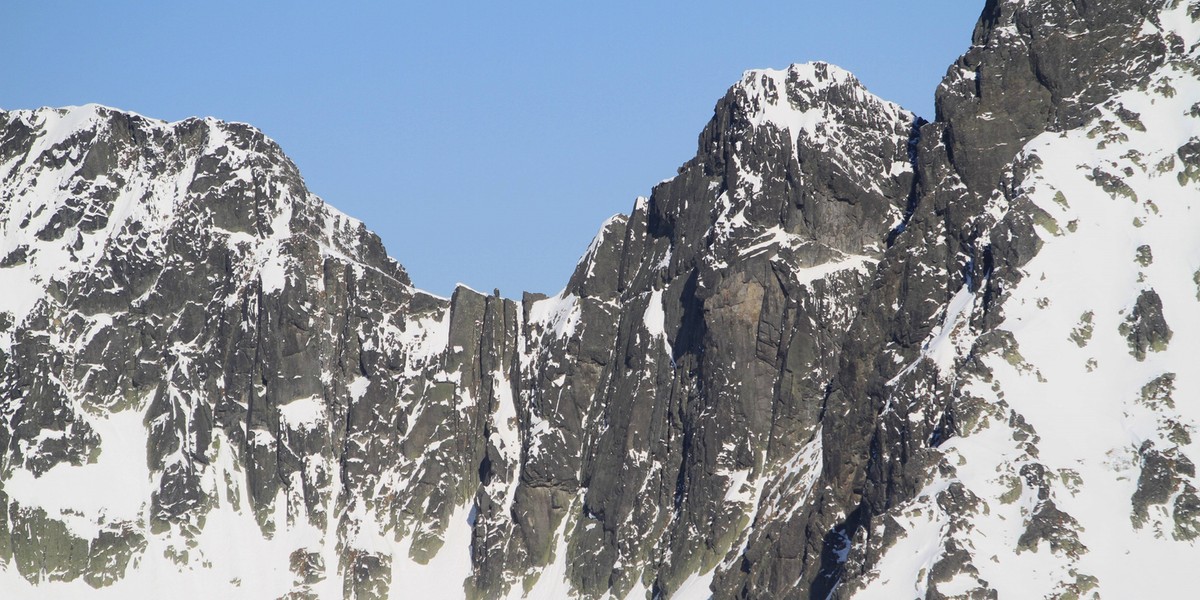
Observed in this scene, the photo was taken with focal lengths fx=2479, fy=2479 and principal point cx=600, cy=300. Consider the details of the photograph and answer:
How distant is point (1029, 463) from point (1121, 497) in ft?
25.3

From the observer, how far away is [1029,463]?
7869 inches

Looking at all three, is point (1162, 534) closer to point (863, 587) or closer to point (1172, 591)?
point (1172, 591)

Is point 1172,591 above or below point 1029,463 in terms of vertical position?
below

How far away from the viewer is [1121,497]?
650ft

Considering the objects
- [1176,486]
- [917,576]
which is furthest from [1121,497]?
[917,576]

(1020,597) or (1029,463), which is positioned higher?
(1029,463)

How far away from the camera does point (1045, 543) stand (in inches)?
7648

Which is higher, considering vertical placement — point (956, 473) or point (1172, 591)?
point (956, 473)

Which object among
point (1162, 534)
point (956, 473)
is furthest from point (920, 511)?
point (1162, 534)

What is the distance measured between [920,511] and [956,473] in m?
4.25

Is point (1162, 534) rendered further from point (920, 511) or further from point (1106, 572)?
point (920, 511)

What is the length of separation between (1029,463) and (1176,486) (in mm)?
11664

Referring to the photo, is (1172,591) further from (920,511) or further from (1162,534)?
(920,511)

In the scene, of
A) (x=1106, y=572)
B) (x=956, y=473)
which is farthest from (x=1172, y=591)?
(x=956, y=473)
